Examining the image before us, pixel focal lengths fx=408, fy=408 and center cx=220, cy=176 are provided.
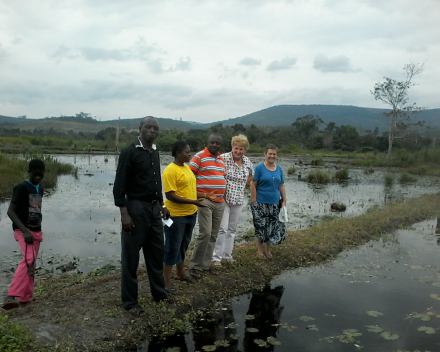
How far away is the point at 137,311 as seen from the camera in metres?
3.96

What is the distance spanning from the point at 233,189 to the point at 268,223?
888 mm

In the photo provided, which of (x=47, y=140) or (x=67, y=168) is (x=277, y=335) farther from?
(x=47, y=140)

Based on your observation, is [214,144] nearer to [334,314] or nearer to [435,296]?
[334,314]

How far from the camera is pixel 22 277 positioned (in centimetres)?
430

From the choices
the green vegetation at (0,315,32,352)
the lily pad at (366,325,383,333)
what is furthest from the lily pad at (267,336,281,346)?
the green vegetation at (0,315,32,352)

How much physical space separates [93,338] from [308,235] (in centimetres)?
511

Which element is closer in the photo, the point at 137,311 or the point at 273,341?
the point at 273,341

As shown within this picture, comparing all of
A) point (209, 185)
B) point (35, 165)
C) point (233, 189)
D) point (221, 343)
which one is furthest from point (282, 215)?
point (35, 165)

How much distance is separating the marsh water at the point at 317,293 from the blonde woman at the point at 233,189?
84 centimetres

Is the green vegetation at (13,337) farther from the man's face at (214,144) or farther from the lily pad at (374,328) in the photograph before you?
the lily pad at (374,328)

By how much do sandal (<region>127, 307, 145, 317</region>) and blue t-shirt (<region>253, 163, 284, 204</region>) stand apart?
255cm

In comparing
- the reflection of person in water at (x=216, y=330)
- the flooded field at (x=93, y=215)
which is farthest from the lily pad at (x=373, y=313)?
the flooded field at (x=93, y=215)

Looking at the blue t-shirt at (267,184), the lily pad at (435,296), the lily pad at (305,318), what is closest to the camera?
the lily pad at (305,318)

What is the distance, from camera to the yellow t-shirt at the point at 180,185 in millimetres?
4410
